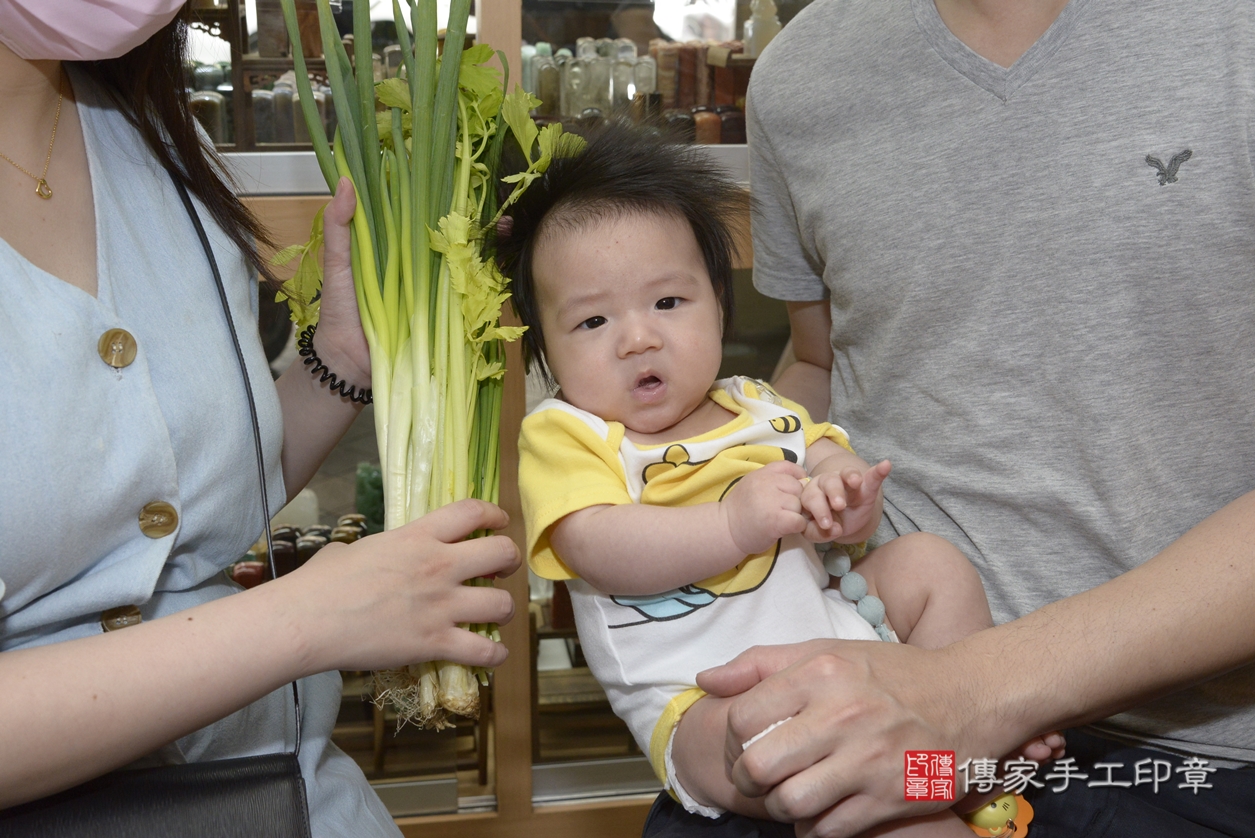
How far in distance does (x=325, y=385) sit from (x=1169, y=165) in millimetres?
1027

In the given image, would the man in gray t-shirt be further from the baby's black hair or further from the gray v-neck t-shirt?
the baby's black hair

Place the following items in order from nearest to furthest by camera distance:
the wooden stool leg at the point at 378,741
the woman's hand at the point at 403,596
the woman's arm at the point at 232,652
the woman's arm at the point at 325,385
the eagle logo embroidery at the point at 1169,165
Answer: the woman's arm at the point at 232,652 < the woman's hand at the point at 403,596 < the eagle logo embroidery at the point at 1169,165 < the woman's arm at the point at 325,385 < the wooden stool leg at the point at 378,741

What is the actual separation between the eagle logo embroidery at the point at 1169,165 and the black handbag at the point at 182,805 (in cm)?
110

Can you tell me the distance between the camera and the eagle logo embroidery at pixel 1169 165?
107 centimetres

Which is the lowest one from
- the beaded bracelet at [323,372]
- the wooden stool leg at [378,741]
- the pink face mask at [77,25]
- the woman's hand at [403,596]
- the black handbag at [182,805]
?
the wooden stool leg at [378,741]

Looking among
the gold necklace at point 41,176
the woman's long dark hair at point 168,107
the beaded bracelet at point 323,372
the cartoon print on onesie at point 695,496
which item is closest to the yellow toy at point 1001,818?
the cartoon print on onesie at point 695,496

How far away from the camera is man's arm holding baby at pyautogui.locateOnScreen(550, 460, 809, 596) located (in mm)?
984

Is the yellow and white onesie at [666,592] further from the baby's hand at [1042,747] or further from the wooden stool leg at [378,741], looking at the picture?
the wooden stool leg at [378,741]

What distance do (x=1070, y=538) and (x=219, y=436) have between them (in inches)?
38.1

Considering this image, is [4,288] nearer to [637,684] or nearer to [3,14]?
[3,14]

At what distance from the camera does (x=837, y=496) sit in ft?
3.13

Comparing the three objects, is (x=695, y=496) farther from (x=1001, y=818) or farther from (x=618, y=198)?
(x=1001, y=818)

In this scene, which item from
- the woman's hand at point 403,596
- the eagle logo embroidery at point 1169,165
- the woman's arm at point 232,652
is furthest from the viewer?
the eagle logo embroidery at point 1169,165

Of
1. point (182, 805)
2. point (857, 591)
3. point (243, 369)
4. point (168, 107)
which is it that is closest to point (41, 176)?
point (168, 107)
